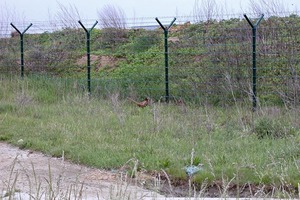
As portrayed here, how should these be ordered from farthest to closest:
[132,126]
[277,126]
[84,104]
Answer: [84,104], [132,126], [277,126]

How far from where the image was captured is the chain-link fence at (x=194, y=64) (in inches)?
555

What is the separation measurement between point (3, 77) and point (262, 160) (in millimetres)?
10401

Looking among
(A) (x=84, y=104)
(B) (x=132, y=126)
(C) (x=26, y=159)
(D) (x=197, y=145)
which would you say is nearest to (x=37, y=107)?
(A) (x=84, y=104)

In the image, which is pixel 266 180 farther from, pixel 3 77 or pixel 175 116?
pixel 3 77

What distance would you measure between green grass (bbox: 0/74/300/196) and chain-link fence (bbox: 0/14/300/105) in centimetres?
135

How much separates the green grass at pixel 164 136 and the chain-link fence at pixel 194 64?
1.35 meters

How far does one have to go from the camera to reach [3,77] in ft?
54.7

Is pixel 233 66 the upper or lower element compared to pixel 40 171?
upper

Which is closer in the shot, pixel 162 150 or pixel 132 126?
pixel 162 150

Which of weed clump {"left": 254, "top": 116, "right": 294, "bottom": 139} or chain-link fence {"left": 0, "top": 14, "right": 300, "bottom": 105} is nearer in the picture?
weed clump {"left": 254, "top": 116, "right": 294, "bottom": 139}

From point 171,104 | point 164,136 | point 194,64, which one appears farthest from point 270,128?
point 194,64

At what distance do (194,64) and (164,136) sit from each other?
259 inches

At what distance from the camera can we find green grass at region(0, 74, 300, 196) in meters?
7.64

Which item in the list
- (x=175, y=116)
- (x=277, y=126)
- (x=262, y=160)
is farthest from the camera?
(x=175, y=116)
